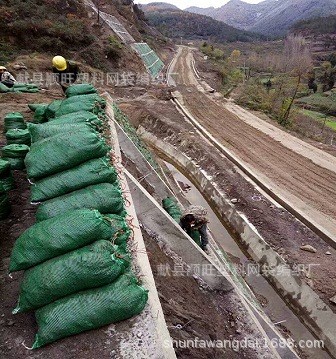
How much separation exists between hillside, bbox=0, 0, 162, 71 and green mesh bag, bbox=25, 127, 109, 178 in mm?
15365

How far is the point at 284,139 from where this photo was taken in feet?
52.4

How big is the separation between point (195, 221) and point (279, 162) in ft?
28.3

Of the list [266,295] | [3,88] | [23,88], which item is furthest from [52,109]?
[266,295]

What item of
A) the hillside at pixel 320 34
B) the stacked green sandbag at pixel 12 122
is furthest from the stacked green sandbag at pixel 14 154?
the hillside at pixel 320 34

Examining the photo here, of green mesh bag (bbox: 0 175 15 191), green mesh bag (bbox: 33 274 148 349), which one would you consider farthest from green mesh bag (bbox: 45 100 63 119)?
green mesh bag (bbox: 33 274 148 349)

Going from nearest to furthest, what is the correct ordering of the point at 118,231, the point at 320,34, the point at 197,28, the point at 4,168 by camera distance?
the point at 118,231, the point at 4,168, the point at 320,34, the point at 197,28

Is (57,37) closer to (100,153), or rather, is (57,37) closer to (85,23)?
(85,23)

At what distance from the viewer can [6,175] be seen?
480cm

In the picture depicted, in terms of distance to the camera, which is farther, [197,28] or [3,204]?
[197,28]

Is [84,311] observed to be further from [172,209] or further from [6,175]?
[172,209]

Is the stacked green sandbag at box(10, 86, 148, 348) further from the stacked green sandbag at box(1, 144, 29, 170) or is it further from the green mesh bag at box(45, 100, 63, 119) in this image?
the green mesh bag at box(45, 100, 63, 119)

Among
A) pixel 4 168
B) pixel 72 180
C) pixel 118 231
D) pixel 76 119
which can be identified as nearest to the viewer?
pixel 118 231

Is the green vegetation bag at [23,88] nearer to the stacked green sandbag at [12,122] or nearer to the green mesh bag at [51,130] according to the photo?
the stacked green sandbag at [12,122]

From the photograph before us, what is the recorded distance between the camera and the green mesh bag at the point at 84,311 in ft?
9.16
